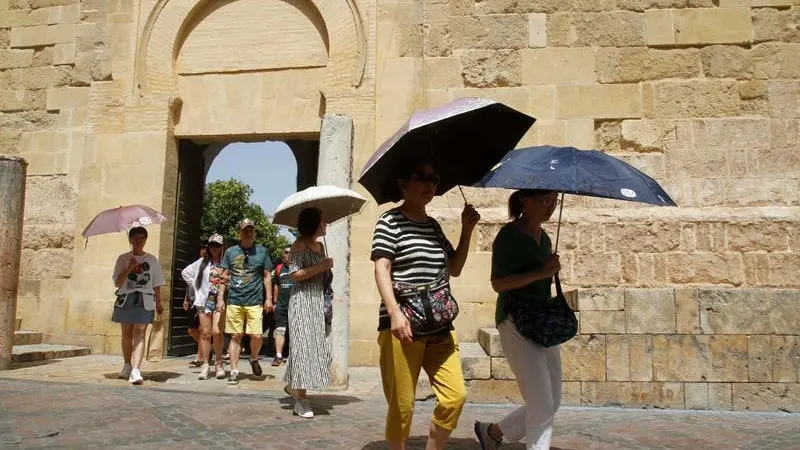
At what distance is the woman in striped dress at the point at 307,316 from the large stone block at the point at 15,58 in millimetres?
7531

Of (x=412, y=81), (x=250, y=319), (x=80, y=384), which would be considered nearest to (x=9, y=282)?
(x=80, y=384)

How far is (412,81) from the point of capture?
8.98 m

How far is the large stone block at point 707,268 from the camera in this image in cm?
805

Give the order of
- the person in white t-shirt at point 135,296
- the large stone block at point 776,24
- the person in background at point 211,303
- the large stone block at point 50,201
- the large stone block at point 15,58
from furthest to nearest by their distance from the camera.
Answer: the large stone block at point 15,58
the large stone block at point 50,201
the large stone block at point 776,24
the person in background at point 211,303
the person in white t-shirt at point 135,296

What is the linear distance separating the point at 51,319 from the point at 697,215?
936 cm

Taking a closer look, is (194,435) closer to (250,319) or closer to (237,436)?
(237,436)

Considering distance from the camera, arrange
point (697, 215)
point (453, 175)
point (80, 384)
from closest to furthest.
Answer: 1. point (453, 175)
2. point (80, 384)
3. point (697, 215)

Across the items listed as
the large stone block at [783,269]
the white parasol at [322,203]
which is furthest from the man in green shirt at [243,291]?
the large stone block at [783,269]

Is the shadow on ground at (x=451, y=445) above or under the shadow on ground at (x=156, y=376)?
under

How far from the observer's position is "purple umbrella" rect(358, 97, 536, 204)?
3549mm

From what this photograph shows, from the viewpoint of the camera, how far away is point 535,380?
3.50 meters

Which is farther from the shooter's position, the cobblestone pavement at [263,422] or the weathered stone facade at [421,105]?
the weathered stone facade at [421,105]

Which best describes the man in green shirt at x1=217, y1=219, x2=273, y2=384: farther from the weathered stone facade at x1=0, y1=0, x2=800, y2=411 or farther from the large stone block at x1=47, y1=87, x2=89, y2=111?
the large stone block at x1=47, y1=87, x2=89, y2=111

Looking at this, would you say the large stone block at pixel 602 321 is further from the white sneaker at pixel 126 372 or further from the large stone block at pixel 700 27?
the white sneaker at pixel 126 372
